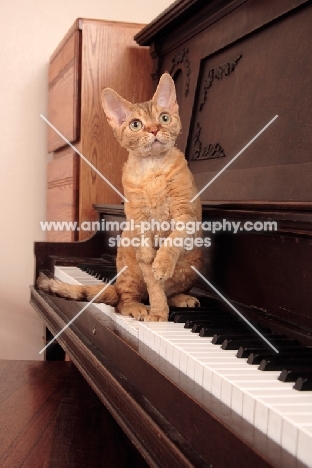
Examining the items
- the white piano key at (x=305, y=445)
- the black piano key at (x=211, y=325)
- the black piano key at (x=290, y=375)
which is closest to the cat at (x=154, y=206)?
the black piano key at (x=211, y=325)

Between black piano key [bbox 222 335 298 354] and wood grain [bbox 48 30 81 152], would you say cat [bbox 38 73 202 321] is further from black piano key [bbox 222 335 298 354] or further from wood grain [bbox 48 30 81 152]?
wood grain [bbox 48 30 81 152]

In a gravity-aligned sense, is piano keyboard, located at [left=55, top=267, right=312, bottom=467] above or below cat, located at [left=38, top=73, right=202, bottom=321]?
below

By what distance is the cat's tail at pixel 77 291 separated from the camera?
1.96 meters

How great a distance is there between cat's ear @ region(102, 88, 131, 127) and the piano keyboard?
1.97ft

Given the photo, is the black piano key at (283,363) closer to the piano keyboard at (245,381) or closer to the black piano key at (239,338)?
the piano keyboard at (245,381)

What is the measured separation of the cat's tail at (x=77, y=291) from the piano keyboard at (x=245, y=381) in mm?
318

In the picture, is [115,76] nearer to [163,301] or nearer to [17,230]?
[17,230]

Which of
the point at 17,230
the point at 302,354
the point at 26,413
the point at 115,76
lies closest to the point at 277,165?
the point at 302,354

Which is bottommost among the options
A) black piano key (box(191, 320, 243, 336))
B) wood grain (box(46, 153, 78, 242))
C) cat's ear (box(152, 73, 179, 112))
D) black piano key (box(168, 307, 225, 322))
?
black piano key (box(191, 320, 243, 336))

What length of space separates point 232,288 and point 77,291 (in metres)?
0.45

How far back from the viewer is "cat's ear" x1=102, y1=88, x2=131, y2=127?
76.2 inches

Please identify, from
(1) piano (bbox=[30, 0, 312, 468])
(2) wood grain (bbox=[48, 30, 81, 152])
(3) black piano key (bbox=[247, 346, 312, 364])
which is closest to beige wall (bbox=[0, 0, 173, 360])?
(2) wood grain (bbox=[48, 30, 81, 152])

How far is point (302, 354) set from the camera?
128 centimetres

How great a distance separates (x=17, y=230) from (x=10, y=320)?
593 mm
